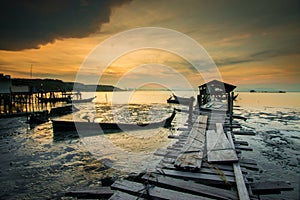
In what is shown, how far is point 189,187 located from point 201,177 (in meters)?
0.72

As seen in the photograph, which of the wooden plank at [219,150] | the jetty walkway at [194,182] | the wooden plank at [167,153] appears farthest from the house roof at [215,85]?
the wooden plank at [167,153]

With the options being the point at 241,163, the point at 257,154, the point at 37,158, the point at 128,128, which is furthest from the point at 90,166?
the point at 257,154

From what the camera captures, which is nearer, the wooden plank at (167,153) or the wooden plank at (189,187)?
the wooden plank at (189,187)

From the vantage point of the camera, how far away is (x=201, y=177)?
187 inches

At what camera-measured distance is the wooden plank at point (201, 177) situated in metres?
4.55

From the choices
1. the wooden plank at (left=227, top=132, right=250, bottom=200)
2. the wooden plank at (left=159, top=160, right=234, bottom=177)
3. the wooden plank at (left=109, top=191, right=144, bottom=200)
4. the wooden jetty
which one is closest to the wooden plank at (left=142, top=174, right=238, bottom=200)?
the wooden jetty

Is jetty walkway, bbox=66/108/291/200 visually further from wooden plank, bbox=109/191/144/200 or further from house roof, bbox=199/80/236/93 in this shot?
house roof, bbox=199/80/236/93

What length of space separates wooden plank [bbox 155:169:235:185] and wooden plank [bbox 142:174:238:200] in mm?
304

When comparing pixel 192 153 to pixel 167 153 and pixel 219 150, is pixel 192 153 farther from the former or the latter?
pixel 219 150

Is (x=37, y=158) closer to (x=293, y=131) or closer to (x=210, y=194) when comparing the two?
(x=210, y=194)

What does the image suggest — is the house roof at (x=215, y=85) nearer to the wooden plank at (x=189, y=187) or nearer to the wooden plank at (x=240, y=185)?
the wooden plank at (x=240, y=185)

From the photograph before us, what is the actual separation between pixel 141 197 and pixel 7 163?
12.1 meters

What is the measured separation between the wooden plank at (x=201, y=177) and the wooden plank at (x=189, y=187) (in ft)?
1.00

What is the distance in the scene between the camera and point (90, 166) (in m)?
11.1
